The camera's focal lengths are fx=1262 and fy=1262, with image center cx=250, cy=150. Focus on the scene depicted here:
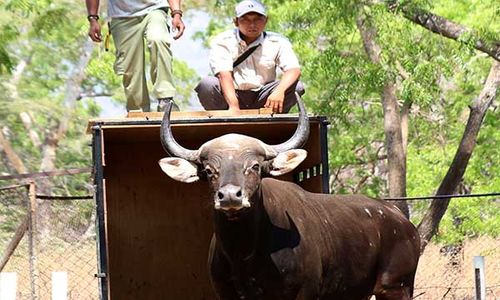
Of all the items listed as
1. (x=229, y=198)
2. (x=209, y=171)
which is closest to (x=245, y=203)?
(x=229, y=198)

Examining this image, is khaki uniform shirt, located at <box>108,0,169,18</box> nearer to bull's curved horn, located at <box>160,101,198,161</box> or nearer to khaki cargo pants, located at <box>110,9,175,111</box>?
khaki cargo pants, located at <box>110,9,175,111</box>

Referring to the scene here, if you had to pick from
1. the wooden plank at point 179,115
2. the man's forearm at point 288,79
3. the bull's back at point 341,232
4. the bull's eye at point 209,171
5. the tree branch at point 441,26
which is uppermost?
the tree branch at point 441,26

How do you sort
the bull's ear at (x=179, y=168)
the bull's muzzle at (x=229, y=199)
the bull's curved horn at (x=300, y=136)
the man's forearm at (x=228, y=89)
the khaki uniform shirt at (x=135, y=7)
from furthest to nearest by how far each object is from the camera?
the khaki uniform shirt at (x=135, y=7), the man's forearm at (x=228, y=89), the bull's curved horn at (x=300, y=136), the bull's ear at (x=179, y=168), the bull's muzzle at (x=229, y=199)

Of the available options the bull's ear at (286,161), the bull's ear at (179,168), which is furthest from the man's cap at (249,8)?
the bull's ear at (179,168)

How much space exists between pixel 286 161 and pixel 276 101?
3.63ft

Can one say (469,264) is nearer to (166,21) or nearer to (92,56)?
(166,21)

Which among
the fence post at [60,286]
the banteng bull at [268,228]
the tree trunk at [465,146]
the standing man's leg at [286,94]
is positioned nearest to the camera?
the banteng bull at [268,228]

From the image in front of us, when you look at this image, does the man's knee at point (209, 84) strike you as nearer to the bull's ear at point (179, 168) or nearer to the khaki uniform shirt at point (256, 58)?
the khaki uniform shirt at point (256, 58)

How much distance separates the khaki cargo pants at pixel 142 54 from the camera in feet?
32.3

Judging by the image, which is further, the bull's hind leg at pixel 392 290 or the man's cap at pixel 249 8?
the man's cap at pixel 249 8

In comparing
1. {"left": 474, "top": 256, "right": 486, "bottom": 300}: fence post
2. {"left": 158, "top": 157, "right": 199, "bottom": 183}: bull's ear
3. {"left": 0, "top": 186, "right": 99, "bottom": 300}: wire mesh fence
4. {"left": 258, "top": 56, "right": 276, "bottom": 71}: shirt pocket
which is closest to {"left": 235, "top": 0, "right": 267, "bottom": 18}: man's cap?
{"left": 258, "top": 56, "right": 276, "bottom": 71}: shirt pocket

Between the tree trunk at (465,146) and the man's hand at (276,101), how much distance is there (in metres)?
11.1

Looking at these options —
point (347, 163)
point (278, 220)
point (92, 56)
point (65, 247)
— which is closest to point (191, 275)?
point (278, 220)

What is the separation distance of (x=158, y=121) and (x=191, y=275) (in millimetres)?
2331
